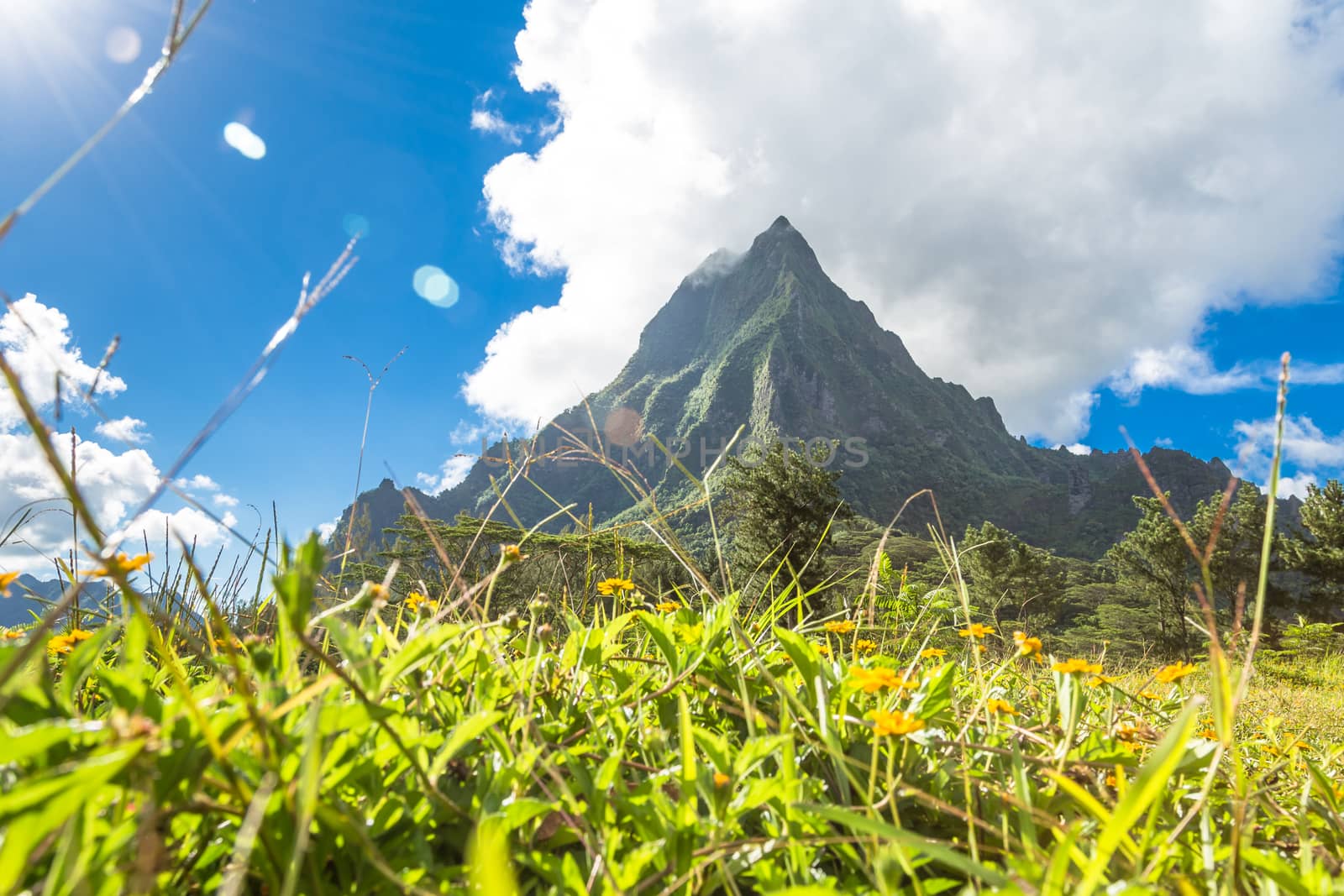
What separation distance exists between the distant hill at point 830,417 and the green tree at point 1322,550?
55.4 metres

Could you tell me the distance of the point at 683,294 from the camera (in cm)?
17675

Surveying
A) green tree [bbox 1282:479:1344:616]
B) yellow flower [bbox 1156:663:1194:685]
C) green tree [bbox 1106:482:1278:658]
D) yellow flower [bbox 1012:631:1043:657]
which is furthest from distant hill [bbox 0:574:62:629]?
green tree [bbox 1282:479:1344:616]

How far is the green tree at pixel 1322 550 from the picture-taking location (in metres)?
23.9

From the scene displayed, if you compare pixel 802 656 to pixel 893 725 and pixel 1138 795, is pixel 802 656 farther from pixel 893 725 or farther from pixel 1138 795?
pixel 1138 795

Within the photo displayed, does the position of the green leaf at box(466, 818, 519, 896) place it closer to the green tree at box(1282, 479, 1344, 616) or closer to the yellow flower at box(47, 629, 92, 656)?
the yellow flower at box(47, 629, 92, 656)

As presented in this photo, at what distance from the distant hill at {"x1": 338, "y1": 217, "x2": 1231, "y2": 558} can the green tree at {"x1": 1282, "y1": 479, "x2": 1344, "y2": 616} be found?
55388mm

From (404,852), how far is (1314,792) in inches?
75.3

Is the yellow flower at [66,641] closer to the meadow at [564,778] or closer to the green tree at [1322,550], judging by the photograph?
the meadow at [564,778]

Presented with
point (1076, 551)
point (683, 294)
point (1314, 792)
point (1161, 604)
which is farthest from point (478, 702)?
point (683, 294)

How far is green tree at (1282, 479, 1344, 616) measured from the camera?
23.9 m

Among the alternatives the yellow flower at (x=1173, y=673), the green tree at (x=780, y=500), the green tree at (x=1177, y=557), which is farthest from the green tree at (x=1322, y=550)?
the yellow flower at (x=1173, y=673)

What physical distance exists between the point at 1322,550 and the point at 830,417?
361ft

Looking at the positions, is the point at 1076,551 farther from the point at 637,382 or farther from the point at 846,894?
the point at 846,894

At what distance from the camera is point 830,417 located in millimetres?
133375
